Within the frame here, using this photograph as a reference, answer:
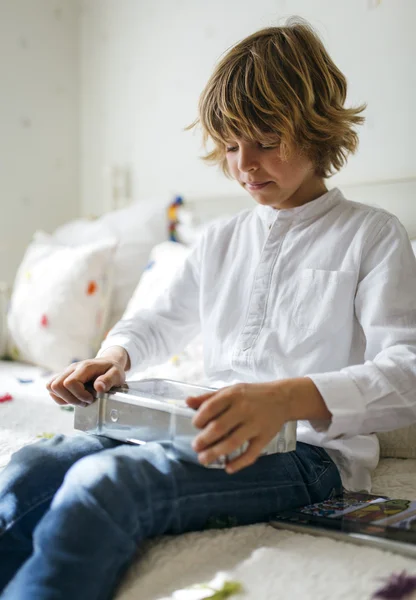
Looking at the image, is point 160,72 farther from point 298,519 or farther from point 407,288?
point 298,519

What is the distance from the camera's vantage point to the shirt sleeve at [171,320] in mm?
1138

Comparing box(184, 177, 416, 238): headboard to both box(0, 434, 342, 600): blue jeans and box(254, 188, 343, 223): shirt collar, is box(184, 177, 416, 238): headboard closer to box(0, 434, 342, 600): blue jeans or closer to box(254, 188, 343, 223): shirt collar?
box(254, 188, 343, 223): shirt collar

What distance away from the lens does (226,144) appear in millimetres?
1022

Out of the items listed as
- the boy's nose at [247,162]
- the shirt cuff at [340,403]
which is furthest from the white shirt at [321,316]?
the boy's nose at [247,162]

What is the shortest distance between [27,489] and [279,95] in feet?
2.06

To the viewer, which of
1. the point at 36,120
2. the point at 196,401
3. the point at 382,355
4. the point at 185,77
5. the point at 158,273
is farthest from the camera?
the point at 36,120

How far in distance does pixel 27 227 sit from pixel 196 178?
80 centimetres

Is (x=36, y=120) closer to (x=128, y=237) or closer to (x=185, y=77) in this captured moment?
(x=185, y=77)

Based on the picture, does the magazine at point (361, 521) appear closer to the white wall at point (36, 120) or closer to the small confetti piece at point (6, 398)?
the small confetti piece at point (6, 398)

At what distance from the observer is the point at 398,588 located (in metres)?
0.61

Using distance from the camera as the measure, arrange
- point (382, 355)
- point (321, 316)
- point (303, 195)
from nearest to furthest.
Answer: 1. point (382, 355)
2. point (321, 316)
3. point (303, 195)

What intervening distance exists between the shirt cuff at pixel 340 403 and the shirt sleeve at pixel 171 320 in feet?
1.36

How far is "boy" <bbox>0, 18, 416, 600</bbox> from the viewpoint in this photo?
0.70 metres

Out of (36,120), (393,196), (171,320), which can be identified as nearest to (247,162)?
(171,320)
